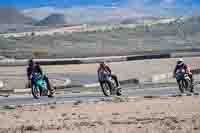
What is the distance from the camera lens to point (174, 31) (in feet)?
528

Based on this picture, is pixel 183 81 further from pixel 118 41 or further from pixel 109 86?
pixel 118 41

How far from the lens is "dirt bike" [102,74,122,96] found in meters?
28.3

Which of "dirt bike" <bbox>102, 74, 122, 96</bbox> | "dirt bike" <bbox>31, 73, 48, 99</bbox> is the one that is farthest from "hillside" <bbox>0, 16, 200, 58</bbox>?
"dirt bike" <bbox>102, 74, 122, 96</bbox>

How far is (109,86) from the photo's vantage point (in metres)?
28.3

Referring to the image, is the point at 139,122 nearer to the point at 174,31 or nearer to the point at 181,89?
the point at 181,89

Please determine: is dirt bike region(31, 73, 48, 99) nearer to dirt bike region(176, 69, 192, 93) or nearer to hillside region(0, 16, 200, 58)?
dirt bike region(176, 69, 192, 93)

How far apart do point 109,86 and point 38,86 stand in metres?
2.88

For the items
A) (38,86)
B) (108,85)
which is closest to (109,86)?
(108,85)

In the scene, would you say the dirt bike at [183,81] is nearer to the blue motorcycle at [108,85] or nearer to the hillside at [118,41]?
the blue motorcycle at [108,85]

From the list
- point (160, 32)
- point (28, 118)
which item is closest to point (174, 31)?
point (160, 32)

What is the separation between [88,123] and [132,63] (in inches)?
2051

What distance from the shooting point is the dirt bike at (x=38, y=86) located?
93.3 ft

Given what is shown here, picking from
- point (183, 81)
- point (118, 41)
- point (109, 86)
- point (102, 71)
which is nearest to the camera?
point (109, 86)

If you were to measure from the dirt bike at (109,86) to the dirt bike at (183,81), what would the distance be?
2562 millimetres
